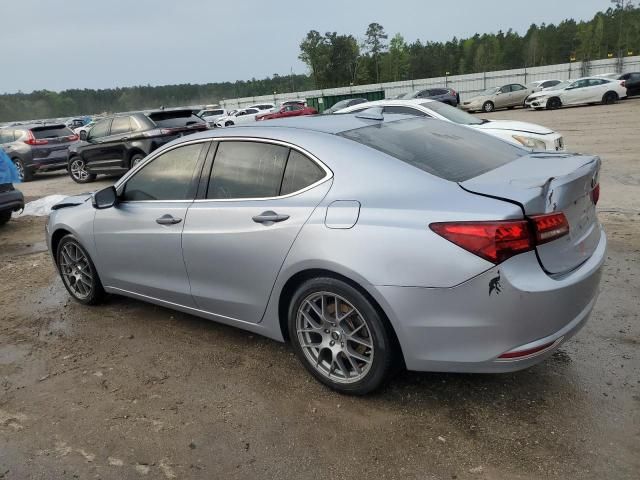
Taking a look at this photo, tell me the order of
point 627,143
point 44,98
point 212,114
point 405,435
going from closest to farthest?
point 405,435
point 627,143
point 212,114
point 44,98

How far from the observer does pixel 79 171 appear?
45.3 feet

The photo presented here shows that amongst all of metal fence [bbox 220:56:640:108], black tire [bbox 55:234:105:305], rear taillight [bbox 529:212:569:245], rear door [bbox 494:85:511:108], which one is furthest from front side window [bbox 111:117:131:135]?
metal fence [bbox 220:56:640:108]

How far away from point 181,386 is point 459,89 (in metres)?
51.3

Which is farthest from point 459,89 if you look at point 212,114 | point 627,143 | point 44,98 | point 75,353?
point 44,98

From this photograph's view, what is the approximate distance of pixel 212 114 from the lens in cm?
3847

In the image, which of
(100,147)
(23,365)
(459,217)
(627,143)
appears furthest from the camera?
(100,147)

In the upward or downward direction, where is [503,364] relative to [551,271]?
downward

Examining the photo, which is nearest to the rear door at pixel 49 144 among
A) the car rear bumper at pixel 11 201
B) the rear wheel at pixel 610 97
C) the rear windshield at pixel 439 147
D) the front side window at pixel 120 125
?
the front side window at pixel 120 125

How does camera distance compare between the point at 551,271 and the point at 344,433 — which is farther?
the point at 344,433

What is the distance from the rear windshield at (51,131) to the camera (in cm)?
1542

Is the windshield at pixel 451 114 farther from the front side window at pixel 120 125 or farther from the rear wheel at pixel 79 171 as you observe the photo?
the rear wheel at pixel 79 171

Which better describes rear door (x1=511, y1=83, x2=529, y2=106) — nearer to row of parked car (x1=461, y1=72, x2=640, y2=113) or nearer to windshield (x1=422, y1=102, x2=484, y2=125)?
row of parked car (x1=461, y1=72, x2=640, y2=113)

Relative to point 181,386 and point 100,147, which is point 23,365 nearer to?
point 181,386

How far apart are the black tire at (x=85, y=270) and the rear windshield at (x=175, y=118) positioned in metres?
7.97
